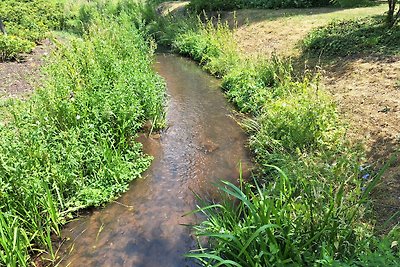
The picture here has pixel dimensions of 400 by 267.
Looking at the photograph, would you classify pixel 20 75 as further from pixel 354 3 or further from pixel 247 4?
pixel 354 3

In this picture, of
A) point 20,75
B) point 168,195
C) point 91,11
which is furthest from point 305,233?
point 91,11

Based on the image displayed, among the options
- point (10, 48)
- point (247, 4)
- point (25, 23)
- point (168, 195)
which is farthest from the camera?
point (247, 4)

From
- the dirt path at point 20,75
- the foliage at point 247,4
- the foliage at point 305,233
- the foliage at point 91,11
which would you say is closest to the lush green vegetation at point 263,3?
the foliage at point 247,4

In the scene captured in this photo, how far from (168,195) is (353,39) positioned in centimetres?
568

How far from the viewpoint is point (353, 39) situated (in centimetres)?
754

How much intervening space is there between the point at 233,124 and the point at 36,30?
29.5 feet

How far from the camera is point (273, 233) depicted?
10.1 feet

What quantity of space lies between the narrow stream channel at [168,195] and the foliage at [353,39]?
2692 millimetres

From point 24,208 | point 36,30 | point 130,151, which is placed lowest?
point 130,151

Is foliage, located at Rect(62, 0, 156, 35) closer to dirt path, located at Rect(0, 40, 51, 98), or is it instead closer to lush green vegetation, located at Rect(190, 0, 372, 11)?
lush green vegetation, located at Rect(190, 0, 372, 11)

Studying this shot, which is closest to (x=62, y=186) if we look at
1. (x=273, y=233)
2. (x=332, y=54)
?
(x=273, y=233)

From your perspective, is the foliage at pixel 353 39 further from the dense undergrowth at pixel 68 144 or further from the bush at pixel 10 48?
the bush at pixel 10 48

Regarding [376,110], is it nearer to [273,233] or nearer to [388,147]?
[388,147]

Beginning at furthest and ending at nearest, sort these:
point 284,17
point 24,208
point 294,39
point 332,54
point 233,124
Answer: point 284,17
point 294,39
point 332,54
point 233,124
point 24,208
